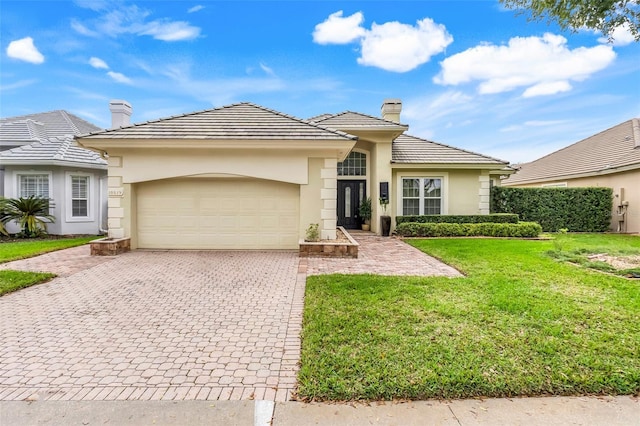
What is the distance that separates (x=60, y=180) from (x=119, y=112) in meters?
4.10

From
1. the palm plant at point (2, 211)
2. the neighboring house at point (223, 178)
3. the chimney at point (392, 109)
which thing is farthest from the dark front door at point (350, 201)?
the palm plant at point (2, 211)

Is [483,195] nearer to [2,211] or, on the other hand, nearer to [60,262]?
[60,262]

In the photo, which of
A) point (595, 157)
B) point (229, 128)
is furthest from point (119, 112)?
point (595, 157)

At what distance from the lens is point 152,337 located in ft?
12.6

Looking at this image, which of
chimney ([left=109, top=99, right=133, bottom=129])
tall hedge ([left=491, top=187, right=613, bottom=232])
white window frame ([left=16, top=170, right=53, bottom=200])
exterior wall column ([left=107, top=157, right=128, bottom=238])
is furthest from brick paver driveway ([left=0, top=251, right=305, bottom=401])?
tall hedge ([left=491, top=187, right=613, bottom=232])

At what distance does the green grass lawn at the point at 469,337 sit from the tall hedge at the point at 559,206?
31.4 ft

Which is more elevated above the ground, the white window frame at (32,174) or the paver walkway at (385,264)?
the white window frame at (32,174)

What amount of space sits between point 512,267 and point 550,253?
261 centimetres

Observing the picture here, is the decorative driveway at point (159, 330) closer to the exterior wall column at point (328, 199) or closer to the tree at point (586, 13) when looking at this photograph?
the exterior wall column at point (328, 199)

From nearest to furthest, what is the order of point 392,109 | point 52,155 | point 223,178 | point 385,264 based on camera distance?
point 385,264
point 223,178
point 52,155
point 392,109

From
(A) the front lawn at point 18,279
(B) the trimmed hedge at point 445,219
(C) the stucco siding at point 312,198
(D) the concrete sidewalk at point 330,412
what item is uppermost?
(C) the stucco siding at point 312,198

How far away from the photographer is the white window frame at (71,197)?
44.3 feet

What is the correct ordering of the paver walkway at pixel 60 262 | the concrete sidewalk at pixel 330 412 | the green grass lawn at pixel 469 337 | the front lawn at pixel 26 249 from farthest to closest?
the front lawn at pixel 26 249
the paver walkway at pixel 60 262
the green grass lawn at pixel 469 337
the concrete sidewalk at pixel 330 412

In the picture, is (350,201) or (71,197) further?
(350,201)
